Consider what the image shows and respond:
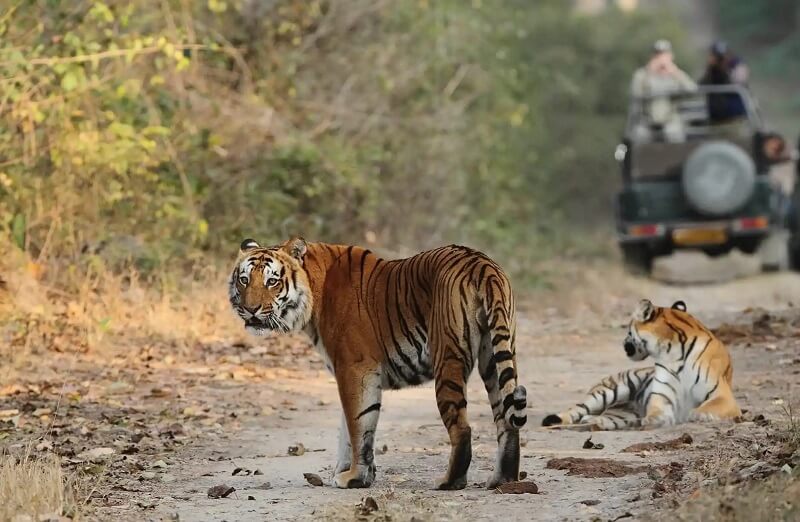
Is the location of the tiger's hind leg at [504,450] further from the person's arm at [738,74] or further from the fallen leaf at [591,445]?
the person's arm at [738,74]

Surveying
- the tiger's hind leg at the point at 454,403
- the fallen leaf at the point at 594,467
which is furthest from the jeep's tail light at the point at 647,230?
the tiger's hind leg at the point at 454,403

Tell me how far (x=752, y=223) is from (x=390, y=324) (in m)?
10.7

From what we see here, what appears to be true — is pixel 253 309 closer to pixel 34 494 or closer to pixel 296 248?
pixel 296 248

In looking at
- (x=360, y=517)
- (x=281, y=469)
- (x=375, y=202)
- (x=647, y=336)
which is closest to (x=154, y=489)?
(x=281, y=469)

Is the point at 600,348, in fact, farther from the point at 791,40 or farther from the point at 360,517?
the point at 791,40

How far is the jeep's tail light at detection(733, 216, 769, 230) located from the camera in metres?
16.8

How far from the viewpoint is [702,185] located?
54.3ft

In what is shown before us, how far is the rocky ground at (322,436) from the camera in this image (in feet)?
21.1

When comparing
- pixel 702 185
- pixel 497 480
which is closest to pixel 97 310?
pixel 497 480

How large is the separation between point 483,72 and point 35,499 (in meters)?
13.2

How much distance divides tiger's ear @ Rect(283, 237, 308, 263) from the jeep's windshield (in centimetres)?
1074

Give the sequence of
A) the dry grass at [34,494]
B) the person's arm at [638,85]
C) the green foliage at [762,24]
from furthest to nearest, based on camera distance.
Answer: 1. the green foliage at [762,24]
2. the person's arm at [638,85]
3. the dry grass at [34,494]

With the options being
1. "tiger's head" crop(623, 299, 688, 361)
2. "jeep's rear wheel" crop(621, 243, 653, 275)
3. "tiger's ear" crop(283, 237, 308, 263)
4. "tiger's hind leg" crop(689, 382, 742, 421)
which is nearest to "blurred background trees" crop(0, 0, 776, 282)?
"jeep's rear wheel" crop(621, 243, 653, 275)

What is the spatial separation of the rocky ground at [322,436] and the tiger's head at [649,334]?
672mm
